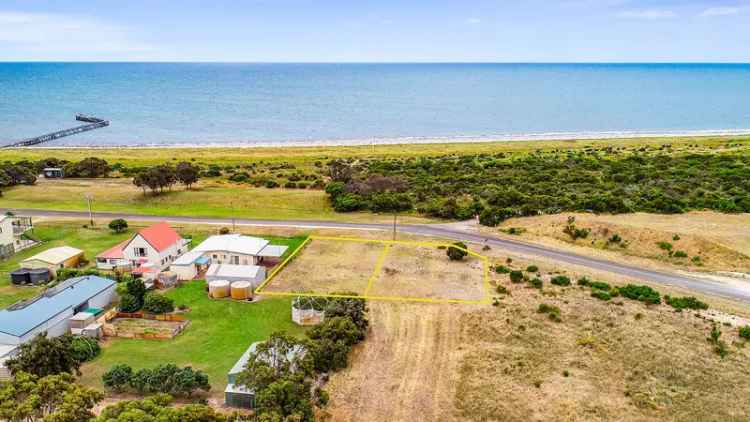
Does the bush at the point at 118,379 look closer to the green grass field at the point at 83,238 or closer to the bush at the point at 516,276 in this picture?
the green grass field at the point at 83,238

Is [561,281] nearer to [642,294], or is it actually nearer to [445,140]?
[642,294]

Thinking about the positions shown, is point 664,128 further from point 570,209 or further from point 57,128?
point 57,128

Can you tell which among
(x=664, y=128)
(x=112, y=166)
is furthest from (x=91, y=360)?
(x=664, y=128)

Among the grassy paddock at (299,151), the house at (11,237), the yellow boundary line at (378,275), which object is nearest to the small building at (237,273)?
the yellow boundary line at (378,275)

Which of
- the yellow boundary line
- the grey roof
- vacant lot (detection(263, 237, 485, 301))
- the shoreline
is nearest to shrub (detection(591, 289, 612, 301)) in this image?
the yellow boundary line

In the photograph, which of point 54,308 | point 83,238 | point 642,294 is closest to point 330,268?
point 54,308

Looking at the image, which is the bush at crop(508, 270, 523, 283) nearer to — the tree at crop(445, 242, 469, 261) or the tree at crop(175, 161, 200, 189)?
the tree at crop(445, 242, 469, 261)
